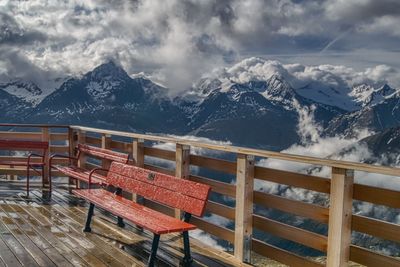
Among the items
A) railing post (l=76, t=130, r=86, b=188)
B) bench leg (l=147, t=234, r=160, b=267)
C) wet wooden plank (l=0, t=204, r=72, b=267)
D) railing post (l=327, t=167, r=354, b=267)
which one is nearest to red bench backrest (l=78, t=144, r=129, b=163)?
railing post (l=76, t=130, r=86, b=188)

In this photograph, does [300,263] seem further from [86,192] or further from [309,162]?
[86,192]

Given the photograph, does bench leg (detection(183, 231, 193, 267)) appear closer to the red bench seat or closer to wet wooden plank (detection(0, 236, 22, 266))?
wet wooden plank (detection(0, 236, 22, 266))

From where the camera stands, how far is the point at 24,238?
20.3 ft

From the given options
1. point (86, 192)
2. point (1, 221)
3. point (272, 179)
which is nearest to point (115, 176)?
point (86, 192)

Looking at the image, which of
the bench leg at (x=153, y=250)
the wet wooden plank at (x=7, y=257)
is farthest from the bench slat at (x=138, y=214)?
the wet wooden plank at (x=7, y=257)

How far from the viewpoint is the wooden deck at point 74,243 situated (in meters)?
5.37

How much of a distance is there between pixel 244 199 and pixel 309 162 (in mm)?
1106

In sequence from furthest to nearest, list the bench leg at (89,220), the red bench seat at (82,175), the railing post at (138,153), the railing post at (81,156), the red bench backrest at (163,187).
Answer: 1. the railing post at (81,156)
2. the railing post at (138,153)
3. the red bench seat at (82,175)
4. the bench leg at (89,220)
5. the red bench backrest at (163,187)

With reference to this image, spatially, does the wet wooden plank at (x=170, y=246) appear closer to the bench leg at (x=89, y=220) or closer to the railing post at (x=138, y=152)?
the bench leg at (x=89, y=220)

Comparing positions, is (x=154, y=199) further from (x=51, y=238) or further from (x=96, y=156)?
(x=96, y=156)

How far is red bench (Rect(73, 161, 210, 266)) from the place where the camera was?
5.10 meters

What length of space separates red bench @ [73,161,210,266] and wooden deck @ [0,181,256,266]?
0.33 m

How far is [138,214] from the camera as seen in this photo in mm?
5621

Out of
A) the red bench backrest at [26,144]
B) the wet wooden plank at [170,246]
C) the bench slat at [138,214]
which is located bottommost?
the wet wooden plank at [170,246]
